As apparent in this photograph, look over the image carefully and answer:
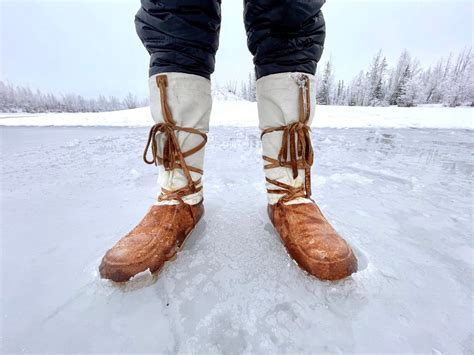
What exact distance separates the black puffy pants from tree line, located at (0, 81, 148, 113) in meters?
34.6

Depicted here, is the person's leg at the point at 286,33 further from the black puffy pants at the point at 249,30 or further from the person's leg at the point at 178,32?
the person's leg at the point at 178,32

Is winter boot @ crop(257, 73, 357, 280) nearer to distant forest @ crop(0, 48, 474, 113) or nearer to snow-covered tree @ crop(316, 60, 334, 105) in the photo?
distant forest @ crop(0, 48, 474, 113)

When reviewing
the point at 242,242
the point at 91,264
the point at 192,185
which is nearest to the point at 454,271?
the point at 242,242

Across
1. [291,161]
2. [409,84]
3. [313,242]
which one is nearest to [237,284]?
[313,242]

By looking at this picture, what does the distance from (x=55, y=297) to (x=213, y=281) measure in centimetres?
30

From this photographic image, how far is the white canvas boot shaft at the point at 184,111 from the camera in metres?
0.61

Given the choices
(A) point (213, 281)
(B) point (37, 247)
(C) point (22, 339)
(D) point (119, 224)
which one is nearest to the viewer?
(C) point (22, 339)

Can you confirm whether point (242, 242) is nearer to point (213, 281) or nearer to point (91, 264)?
point (213, 281)

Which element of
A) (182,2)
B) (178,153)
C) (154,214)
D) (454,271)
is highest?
(182,2)

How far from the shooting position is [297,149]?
0.62 m

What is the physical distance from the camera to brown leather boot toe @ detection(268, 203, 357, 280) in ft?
1.50

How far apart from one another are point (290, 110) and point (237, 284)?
0.45m

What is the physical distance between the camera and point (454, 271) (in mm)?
508

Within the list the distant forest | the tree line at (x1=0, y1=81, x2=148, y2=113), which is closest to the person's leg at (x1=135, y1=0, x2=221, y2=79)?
the distant forest
